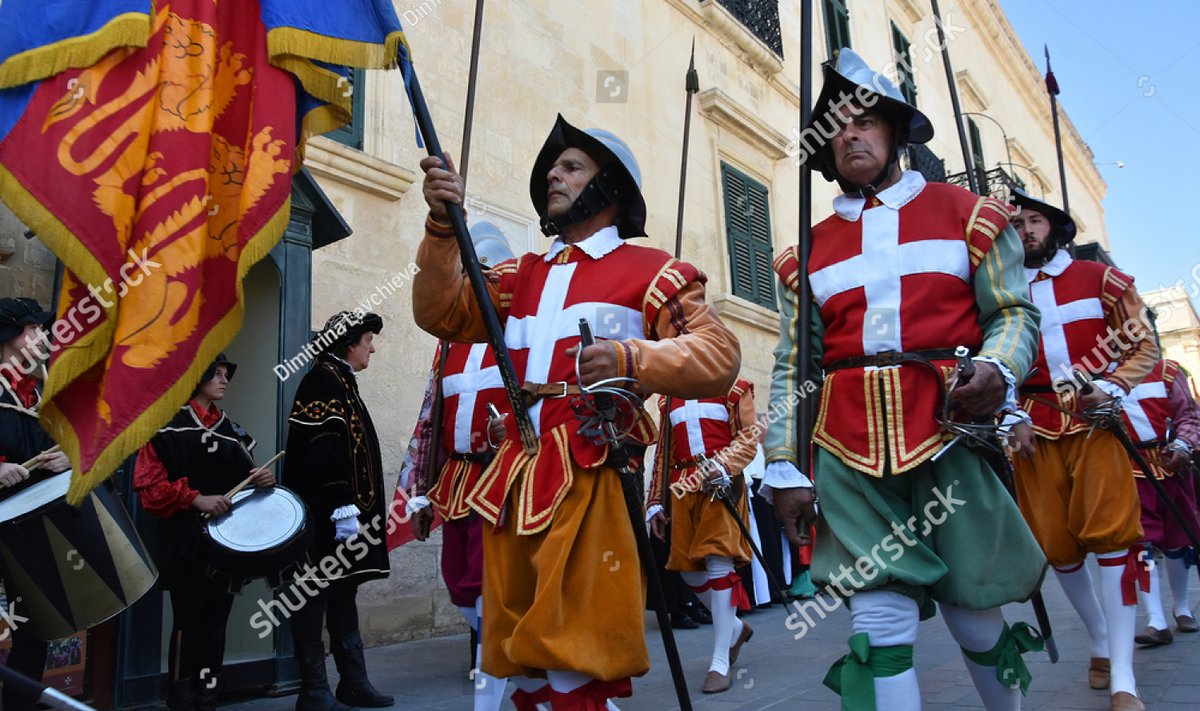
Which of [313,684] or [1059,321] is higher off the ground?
[1059,321]

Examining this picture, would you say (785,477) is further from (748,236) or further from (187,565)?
(748,236)

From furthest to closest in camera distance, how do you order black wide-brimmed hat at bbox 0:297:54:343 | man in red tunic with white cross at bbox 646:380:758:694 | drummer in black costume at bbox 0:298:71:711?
man in red tunic with white cross at bbox 646:380:758:694
black wide-brimmed hat at bbox 0:297:54:343
drummer in black costume at bbox 0:298:71:711

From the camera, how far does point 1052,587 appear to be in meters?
9.93

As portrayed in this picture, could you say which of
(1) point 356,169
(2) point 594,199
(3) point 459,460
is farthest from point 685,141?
(2) point 594,199

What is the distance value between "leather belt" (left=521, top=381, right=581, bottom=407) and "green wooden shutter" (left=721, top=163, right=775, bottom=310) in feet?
31.9

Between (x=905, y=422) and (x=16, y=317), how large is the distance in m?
Result: 3.69

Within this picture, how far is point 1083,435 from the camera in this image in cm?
454

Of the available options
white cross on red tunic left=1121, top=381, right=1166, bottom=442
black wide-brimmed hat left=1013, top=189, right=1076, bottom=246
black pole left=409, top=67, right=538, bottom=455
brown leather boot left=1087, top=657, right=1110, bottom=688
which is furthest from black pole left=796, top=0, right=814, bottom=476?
white cross on red tunic left=1121, top=381, right=1166, bottom=442

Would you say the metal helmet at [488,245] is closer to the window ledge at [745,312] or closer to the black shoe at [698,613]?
the black shoe at [698,613]

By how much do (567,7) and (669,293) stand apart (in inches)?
315

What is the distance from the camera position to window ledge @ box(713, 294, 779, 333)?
11.9m

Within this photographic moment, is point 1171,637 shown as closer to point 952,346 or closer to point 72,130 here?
point 952,346

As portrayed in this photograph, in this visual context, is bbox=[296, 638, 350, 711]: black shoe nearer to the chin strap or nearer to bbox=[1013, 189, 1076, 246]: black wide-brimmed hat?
the chin strap

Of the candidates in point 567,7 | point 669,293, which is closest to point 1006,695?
point 669,293
